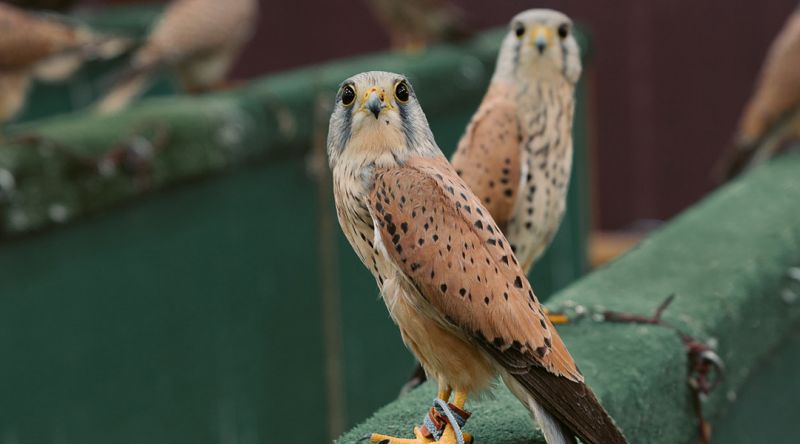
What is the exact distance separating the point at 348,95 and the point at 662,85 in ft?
13.1

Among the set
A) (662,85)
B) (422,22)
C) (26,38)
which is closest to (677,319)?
(26,38)

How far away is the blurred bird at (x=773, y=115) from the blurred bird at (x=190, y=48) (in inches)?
68.8

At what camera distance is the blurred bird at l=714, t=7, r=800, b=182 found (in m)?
3.33

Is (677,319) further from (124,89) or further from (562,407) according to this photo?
(124,89)

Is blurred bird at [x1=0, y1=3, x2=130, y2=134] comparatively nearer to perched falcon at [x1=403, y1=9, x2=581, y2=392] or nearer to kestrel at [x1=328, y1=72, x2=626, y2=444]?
perched falcon at [x1=403, y1=9, x2=581, y2=392]

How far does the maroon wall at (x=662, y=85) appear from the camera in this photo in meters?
4.77

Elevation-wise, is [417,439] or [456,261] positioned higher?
[456,261]

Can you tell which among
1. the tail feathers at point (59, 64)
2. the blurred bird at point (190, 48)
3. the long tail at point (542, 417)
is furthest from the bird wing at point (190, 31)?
the long tail at point (542, 417)

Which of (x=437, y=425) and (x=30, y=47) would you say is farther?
(x=30, y=47)

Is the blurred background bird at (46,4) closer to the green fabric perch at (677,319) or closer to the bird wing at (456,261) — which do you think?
the green fabric perch at (677,319)

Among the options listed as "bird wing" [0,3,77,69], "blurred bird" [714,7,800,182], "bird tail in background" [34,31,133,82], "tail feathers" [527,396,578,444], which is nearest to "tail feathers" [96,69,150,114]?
"bird tail in background" [34,31,133,82]

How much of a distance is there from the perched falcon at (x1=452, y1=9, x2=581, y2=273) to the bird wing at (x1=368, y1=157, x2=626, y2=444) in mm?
472

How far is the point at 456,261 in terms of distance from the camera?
1.19 meters

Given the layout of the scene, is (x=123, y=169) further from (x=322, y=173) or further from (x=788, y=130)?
(x=788, y=130)
